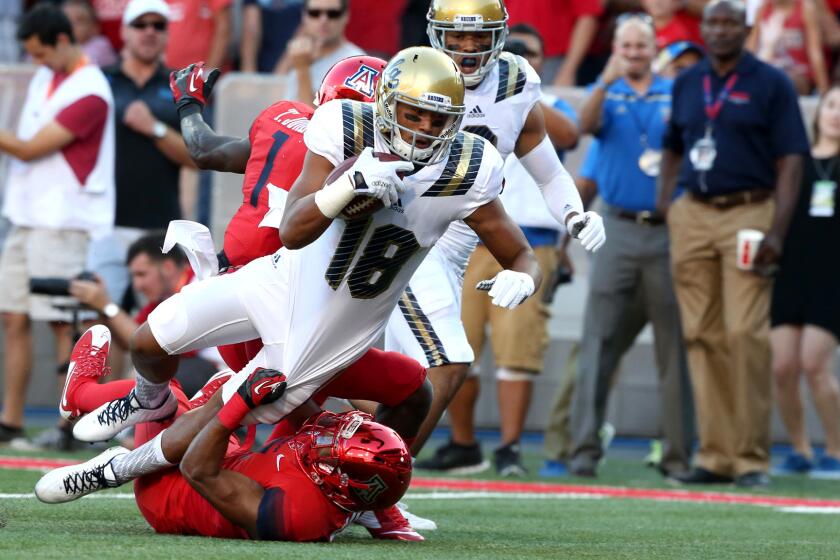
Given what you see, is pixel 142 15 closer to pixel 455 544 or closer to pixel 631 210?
pixel 631 210

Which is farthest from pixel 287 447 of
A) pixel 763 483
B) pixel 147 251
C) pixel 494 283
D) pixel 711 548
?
pixel 763 483

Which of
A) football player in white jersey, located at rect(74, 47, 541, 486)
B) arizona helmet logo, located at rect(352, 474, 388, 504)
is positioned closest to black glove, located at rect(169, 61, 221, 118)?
football player in white jersey, located at rect(74, 47, 541, 486)

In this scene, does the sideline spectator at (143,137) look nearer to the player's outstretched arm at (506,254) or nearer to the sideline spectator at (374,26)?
the sideline spectator at (374,26)

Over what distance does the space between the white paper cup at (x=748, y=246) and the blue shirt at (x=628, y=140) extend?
2.55 ft

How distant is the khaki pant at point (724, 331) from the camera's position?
29.4ft

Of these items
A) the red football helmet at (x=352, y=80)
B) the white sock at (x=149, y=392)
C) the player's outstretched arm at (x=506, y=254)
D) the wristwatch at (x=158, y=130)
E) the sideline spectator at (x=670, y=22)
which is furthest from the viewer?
the sideline spectator at (x=670, y=22)

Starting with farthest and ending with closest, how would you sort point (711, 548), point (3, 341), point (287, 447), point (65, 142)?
point (3, 341)
point (65, 142)
point (711, 548)
point (287, 447)

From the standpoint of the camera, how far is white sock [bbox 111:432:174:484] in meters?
5.50

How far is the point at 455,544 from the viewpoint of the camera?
5641 millimetres

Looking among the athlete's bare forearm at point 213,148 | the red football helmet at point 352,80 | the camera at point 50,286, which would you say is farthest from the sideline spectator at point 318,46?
the red football helmet at point 352,80

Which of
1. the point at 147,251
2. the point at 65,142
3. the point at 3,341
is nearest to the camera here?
the point at 147,251

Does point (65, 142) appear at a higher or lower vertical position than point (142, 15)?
lower

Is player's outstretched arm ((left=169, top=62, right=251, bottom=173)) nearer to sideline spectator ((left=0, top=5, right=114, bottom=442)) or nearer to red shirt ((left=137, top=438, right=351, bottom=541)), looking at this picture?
red shirt ((left=137, top=438, right=351, bottom=541))

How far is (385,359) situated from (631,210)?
155 inches
